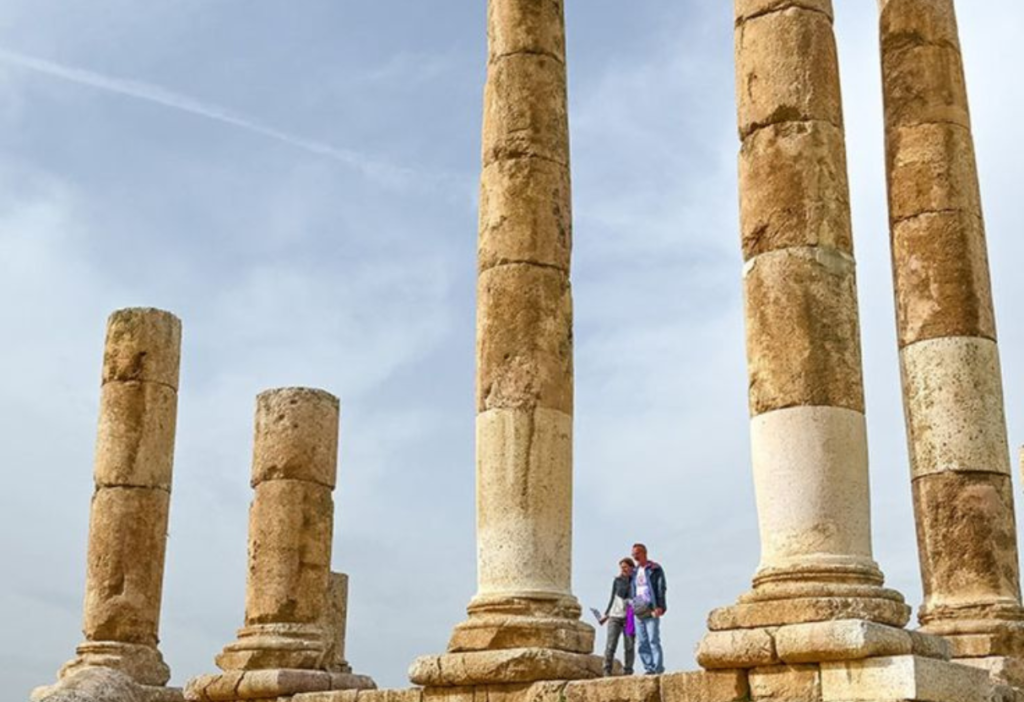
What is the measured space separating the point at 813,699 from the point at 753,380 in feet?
10.4

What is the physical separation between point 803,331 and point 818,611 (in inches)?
104

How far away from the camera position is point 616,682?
1368 cm

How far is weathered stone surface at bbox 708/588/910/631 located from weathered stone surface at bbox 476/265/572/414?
4122 millimetres

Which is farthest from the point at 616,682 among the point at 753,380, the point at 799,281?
the point at 799,281

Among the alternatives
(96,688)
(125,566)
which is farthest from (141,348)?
(96,688)

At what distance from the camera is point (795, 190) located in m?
14.2

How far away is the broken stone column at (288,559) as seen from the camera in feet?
63.1

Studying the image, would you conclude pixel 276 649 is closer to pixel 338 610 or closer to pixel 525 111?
pixel 338 610

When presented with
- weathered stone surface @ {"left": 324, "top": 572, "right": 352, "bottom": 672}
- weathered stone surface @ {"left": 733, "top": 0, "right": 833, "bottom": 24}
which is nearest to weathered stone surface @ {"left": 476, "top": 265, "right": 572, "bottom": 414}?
weathered stone surface @ {"left": 733, "top": 0, "right": 833, "bottom": 24}

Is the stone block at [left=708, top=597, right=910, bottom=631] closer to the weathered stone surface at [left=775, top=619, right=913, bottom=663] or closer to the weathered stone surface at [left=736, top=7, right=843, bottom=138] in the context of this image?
the weathered stone surface at [left=775, top=619, right=913, bottom=663]

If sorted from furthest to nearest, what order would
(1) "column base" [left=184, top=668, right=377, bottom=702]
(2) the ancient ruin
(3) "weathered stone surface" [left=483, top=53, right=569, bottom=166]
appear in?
(1) "column base" [left=184, top=668, right=377, bottom=702] < (3) "weathered stone surface" [left=483, top=53, right=569, bottom=166] < (2) the ancient ruin

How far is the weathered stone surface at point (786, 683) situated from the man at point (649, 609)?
19.9ft

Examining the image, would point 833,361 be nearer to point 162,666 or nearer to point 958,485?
point 958,485

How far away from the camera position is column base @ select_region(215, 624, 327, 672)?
1955 cm
